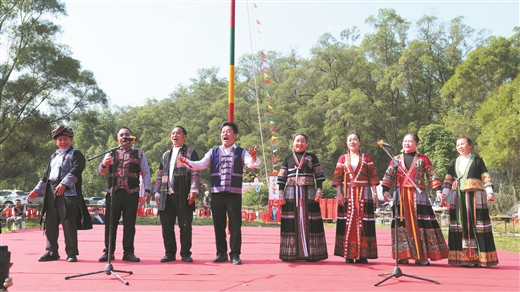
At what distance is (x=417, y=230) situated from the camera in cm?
577

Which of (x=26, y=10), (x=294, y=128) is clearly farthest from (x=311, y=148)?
(x=26, y=10)

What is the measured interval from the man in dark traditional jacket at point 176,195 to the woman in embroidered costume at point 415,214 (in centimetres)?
239

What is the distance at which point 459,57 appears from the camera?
35.3m

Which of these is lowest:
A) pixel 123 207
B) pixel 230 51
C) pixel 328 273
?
pixel 328 273

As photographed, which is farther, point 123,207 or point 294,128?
point 294,128

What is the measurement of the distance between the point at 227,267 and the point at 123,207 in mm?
1607

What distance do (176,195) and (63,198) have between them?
1393mm

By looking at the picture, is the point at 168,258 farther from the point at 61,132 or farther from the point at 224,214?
the point at 61,132

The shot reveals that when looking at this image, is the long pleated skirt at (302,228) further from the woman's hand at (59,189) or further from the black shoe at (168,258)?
the woman's hand at (59,189)

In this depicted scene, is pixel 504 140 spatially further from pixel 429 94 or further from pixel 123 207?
pixel 123 207

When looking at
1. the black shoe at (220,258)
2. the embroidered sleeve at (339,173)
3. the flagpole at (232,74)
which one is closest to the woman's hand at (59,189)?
the black shoe at (220,258)

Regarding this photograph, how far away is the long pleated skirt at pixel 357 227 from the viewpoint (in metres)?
5.81

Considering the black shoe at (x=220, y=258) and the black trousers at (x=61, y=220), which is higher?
the black trousers at (x=61, y=220)

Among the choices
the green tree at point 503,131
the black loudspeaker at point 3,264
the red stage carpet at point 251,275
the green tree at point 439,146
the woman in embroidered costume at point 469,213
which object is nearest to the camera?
the black loudspeaker at point 3,264
